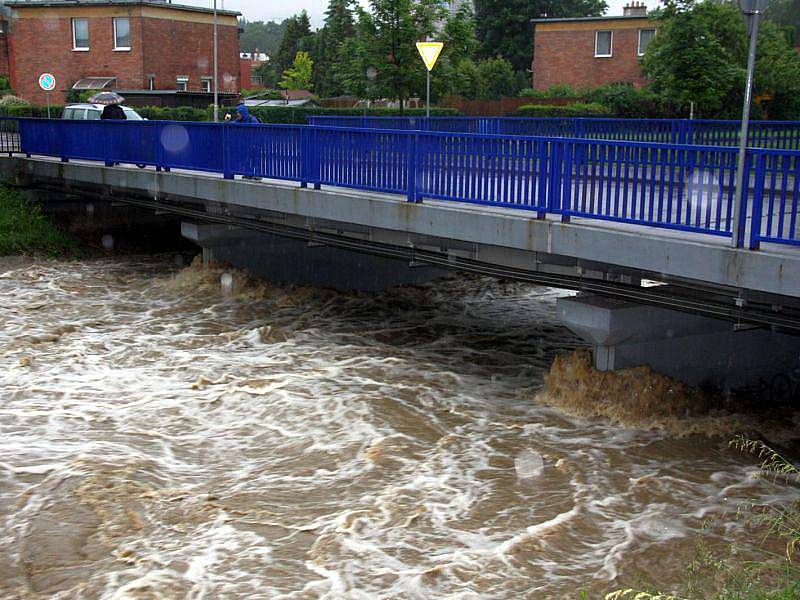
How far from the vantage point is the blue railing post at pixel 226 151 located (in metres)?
16.1

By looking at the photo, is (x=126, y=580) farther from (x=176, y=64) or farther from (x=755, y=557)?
(x=176, y=64)

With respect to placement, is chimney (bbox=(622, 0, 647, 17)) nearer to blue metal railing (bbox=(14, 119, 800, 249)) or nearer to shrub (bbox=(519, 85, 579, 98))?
shrub (bbox=(519, 85, 579, 98))

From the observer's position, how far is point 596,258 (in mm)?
10297

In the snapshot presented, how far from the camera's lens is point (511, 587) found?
25.4 ft

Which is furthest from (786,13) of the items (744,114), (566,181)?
(744,114)

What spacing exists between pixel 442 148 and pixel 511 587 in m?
6.08

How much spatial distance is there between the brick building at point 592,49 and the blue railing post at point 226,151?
108 feet

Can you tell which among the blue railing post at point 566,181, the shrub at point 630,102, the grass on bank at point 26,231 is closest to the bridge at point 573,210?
the blue railing post at point 566,181

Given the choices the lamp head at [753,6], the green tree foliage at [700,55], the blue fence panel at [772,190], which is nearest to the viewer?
the blue fence panel at [772,190]

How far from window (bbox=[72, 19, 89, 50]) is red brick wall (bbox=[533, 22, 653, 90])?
2145cm

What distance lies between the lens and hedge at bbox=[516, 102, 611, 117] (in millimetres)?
37594

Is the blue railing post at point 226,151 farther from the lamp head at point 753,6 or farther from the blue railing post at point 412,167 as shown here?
the lamp head at point 753,6

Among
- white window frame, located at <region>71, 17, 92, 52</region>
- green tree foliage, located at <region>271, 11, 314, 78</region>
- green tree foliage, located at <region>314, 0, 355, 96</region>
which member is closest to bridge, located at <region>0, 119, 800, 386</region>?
white window frame, located at <region>71, 17, 92, 52</region>

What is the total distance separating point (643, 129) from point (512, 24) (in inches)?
2128
